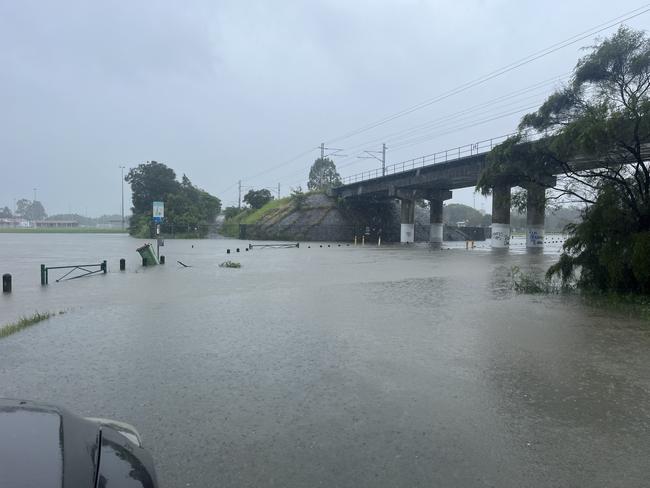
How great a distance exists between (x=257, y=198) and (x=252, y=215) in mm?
8118

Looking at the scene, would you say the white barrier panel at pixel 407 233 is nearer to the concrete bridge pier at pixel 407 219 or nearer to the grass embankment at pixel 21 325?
the concrete bridge pier at pixel 407 219

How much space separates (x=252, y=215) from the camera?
81938mm

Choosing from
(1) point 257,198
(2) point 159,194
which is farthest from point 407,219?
(2) point 159,194

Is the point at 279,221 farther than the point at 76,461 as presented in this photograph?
Yes

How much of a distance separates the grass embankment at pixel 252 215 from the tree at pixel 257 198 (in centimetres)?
178

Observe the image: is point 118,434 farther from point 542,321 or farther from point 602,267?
point 602,267

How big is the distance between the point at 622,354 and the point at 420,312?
14.1 feet

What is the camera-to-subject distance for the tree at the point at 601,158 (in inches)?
487

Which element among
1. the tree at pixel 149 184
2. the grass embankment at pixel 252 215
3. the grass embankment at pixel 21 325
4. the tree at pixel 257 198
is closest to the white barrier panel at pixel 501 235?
the grass embankment at pixel 252 215

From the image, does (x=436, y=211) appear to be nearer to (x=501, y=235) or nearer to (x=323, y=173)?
(x=501, y=235)

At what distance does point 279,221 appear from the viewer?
230 feet

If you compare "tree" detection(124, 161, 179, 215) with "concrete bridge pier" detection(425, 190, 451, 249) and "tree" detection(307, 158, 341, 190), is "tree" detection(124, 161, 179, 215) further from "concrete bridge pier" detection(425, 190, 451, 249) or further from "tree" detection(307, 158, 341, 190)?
"concrete bridge pier" detection(425, 190, 451, 249)

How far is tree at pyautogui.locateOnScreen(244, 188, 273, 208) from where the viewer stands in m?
88.5

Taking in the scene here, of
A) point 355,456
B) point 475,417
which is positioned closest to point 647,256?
point 475,417
